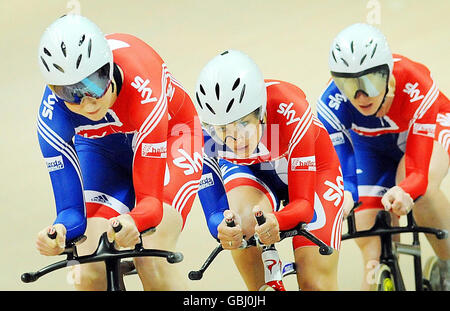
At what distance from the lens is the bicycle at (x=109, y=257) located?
389cm

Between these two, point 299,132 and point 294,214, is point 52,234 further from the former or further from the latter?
point 299,132

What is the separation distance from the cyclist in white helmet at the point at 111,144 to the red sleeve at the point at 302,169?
1.52ft

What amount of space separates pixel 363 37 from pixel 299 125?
3.76 feet

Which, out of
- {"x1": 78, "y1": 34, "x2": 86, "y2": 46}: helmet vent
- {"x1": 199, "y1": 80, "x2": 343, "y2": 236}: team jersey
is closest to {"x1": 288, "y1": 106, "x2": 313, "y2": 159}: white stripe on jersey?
{"x1": 199, "y1": 80, "x2": 343, "y2": 236}: team jersey

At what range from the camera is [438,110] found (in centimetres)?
601

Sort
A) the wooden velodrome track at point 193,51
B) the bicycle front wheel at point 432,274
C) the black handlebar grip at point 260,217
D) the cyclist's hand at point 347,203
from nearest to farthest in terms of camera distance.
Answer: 1. the black handlebar grip at point 260,217
2. the cyclist's hand at point 347,203
3. the bicycle front wheel at point 432,274
4. the wooden velodrome track at point 193,51

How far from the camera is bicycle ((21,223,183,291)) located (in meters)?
3.89

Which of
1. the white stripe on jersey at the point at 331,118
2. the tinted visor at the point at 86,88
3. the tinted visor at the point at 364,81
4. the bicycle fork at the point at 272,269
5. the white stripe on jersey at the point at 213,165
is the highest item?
the tinted visor at the point at 86,88

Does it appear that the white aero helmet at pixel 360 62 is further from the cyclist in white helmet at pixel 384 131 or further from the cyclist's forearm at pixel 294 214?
the cyclist's forearm at pixel 294 214

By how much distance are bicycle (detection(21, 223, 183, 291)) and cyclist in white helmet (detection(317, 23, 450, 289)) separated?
165 cm

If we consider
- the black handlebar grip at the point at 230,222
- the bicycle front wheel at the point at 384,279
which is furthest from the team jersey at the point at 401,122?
the black handlebar grip at the point at 230,222

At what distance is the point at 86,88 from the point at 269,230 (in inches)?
40.6
